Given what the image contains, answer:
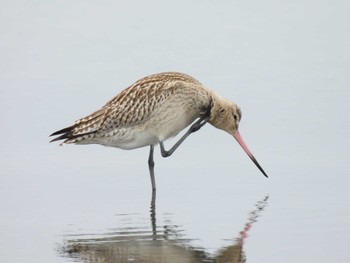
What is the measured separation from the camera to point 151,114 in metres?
12.0

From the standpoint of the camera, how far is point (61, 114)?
1488 cm

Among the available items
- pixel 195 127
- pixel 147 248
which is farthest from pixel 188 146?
pixel 147 248

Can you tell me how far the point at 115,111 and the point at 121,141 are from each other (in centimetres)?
31

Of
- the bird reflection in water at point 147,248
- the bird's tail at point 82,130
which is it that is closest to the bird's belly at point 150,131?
the bird's tail at point 82,130

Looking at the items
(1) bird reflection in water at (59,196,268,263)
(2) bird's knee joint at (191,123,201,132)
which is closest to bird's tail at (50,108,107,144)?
(2) bird's knee joint at (191,123,201,132)

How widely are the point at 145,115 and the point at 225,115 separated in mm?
803

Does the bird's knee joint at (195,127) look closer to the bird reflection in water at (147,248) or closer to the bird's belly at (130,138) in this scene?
the bird's belly at (130,138)

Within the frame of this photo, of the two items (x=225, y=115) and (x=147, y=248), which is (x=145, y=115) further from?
(x=147, y=248)

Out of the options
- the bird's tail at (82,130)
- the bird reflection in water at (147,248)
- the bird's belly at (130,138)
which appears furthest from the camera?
the bird's belly at (130,138)

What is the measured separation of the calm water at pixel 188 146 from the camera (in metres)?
9.26

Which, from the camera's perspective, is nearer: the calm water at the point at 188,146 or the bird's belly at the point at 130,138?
the calm water at the point at 188,146

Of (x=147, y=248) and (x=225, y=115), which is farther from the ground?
(x=225, y=115)

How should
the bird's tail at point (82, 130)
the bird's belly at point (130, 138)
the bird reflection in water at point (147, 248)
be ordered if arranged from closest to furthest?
1. the bird reflection in water at point (147, 248)
2. the bird's tail at point (82, 130)
3. the bird's belly at point (130, 138)

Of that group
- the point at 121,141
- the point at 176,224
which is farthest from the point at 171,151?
the point at 176,224
